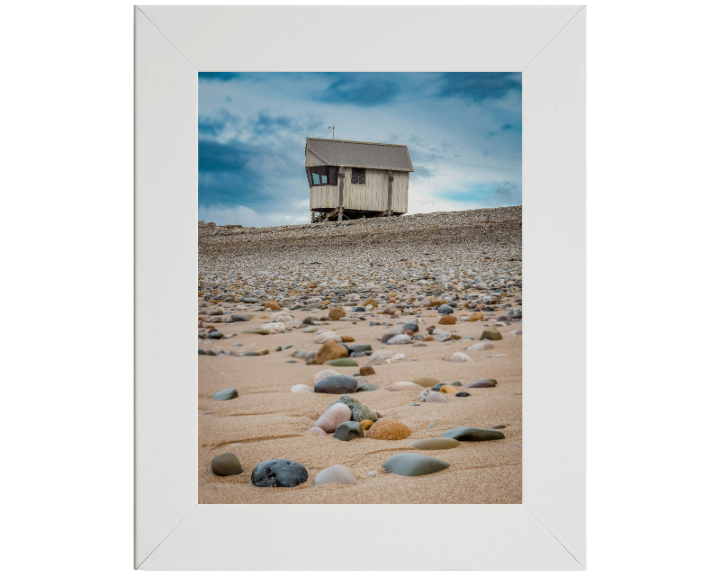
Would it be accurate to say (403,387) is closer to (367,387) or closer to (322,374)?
(367,387)

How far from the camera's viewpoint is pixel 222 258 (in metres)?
2.25

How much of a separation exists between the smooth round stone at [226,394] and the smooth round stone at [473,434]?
842mm

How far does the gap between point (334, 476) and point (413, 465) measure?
0.27 metres

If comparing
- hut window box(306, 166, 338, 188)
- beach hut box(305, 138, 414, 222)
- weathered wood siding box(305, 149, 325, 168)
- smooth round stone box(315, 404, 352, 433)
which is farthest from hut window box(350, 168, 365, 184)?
smooth round stone box(315, 404, 352, 433)

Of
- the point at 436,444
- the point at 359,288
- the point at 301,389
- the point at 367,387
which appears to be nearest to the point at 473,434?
the point at 436,444

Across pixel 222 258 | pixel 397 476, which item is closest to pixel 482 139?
pixel 222 258

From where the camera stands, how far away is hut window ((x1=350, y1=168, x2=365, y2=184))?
7.68 ft

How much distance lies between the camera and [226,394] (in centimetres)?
201

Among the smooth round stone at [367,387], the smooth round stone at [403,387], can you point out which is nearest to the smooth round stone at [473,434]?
the smooth round stone at [403,387]
